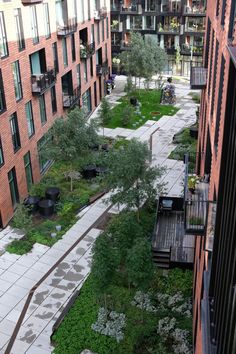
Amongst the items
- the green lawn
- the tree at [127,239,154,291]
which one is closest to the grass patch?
the green lawn

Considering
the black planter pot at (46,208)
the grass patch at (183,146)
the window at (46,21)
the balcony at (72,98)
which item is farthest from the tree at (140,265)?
the balcony at (72,98)

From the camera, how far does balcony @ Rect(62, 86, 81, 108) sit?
31.8 meters

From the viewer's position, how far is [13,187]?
23.5m

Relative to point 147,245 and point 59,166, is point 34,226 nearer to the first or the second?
point 59,166

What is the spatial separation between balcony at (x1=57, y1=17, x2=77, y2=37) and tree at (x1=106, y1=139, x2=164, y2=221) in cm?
1324

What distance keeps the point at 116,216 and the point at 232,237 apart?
17.0 m

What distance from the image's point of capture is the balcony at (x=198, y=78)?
18422mm

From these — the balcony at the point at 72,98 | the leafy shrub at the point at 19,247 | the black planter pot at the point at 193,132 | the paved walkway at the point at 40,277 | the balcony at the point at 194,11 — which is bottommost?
the paved walkway at the point at 40,277

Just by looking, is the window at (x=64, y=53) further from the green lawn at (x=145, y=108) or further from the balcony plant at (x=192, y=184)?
the balcony plant at (x=192, y=184)

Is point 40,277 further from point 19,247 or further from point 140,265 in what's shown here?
point 140,265

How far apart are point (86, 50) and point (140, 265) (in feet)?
85.7

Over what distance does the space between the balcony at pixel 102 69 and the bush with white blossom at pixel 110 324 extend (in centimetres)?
2970

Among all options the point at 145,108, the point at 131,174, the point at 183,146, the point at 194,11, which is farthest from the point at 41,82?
the point at 194,11

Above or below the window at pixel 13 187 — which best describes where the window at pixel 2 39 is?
above
